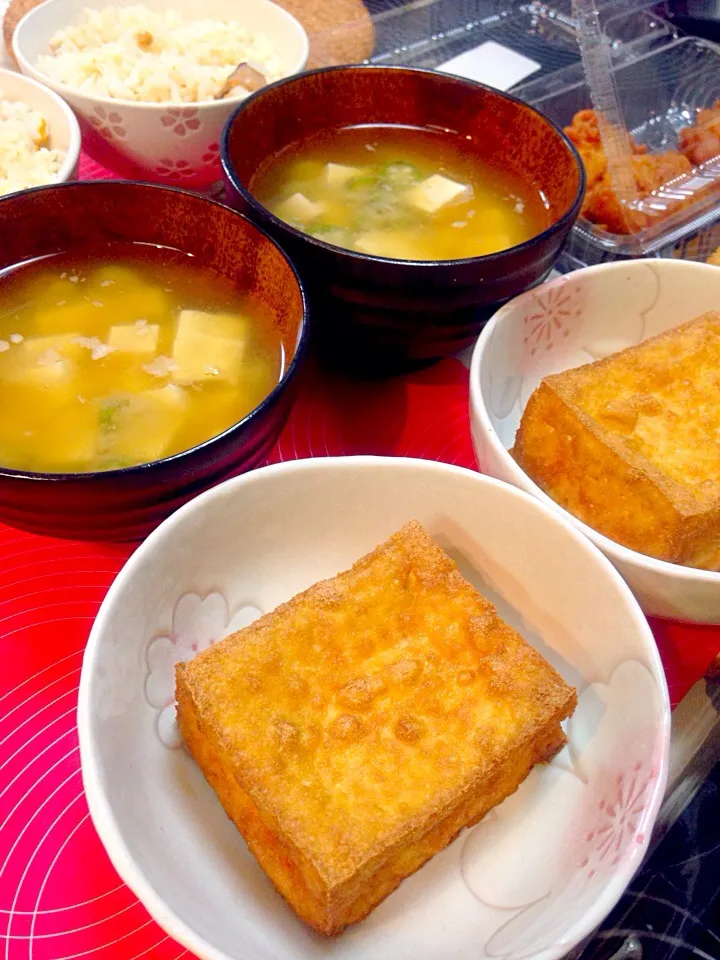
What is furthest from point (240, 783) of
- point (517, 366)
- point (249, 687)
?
point (517, 366)

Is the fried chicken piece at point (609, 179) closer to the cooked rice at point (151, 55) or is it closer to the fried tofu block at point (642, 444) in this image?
the fried tofu block at point (642, 444)

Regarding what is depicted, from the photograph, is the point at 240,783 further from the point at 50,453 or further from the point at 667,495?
the point at 667,495

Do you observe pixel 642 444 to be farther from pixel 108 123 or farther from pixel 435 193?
pixel 108 123

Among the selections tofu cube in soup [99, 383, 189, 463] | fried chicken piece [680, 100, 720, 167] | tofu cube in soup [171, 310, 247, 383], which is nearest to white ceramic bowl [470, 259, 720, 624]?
tofu cube in soup [171, 310, 247, 383]

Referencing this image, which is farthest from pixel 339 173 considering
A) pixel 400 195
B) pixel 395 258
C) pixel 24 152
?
pixel 24 152

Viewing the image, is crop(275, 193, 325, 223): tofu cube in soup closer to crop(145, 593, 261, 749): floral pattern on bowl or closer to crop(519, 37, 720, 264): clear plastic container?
crop(519, 37, 720, 264): clear plastic container

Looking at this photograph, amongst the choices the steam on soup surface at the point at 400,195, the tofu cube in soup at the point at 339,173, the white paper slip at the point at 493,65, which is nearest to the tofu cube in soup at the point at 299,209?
the steam on soup surface at the point at 400,195
